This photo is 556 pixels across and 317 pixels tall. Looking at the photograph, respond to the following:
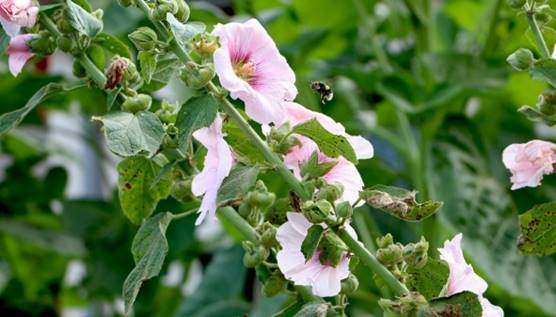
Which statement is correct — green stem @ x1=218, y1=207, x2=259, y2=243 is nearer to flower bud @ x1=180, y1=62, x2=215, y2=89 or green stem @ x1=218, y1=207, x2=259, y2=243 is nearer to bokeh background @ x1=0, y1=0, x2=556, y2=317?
flower bud @ x1=180, y1=62, x2=215, y2=89

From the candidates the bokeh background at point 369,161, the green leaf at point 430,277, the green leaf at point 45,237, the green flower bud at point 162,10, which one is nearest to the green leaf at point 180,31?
the green flower bud at point 162,10

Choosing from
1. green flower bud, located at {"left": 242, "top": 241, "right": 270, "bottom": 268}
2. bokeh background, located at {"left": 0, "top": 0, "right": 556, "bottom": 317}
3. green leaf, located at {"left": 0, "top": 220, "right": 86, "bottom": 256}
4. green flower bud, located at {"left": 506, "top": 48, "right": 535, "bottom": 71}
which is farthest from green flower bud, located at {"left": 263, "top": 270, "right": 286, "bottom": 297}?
green leaf, located at {"left": 0, "top": 220, "right": 86, "bottom": 256}

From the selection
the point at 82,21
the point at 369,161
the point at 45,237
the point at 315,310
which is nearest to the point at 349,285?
the point at 315,310

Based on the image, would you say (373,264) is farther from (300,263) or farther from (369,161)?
(369,161)

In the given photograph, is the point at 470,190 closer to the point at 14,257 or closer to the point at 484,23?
the point at 484,23

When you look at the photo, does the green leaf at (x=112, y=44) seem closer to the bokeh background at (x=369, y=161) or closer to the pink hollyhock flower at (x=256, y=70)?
the pink hollyhock flower at (x=256, y=70)

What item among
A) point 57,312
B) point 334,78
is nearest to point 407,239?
point 334,78
